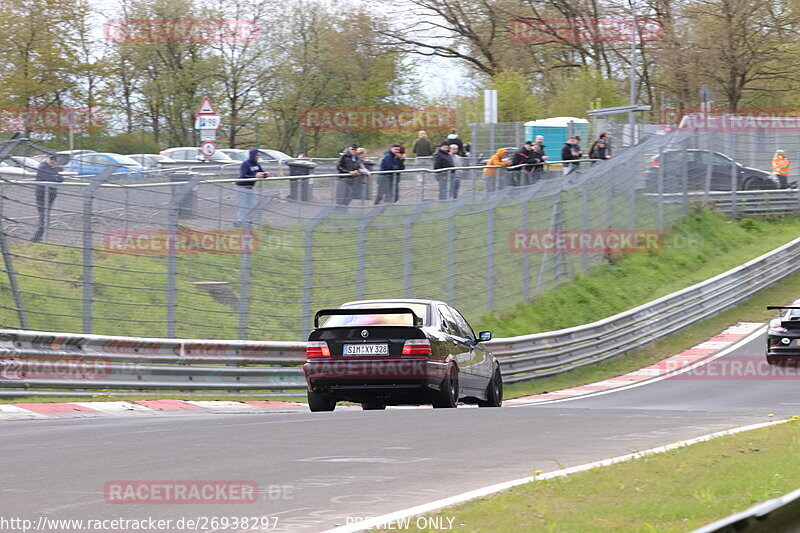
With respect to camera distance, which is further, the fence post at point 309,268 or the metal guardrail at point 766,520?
the fence post at point 309,268

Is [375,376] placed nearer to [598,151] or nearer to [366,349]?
[366,349]

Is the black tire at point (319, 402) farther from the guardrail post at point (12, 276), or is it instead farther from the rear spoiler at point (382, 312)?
the guardrail post at point (12, 276)

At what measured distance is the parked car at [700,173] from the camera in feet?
113

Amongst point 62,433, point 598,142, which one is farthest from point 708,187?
point 62,433

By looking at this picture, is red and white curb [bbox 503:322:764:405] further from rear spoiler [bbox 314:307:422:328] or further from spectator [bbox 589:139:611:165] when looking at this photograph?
rear spoiler [bbox 314:307:422:328]

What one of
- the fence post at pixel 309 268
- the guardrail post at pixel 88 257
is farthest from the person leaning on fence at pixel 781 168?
the guardrail post at pixel 88 257

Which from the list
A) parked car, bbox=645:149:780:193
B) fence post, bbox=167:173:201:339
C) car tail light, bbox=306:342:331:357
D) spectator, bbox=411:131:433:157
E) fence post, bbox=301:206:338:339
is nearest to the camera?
car tail light, bbox=306:342:331:357

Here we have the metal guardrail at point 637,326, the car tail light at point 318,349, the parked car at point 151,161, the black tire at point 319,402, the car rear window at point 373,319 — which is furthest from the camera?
the parked car at point 151,161

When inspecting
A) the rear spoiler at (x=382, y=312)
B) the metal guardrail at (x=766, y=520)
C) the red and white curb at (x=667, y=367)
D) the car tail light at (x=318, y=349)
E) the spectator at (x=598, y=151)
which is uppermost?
the spectator at (x=598, y=151)

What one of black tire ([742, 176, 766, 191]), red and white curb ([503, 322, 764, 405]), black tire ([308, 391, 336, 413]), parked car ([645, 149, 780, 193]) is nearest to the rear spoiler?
black tire ([308, 391, 336, 413])

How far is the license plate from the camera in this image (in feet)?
46.1

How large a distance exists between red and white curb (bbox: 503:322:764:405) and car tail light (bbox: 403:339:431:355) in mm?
6637

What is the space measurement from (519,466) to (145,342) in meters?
7.74

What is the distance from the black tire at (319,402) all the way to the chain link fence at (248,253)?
9.15 ft
